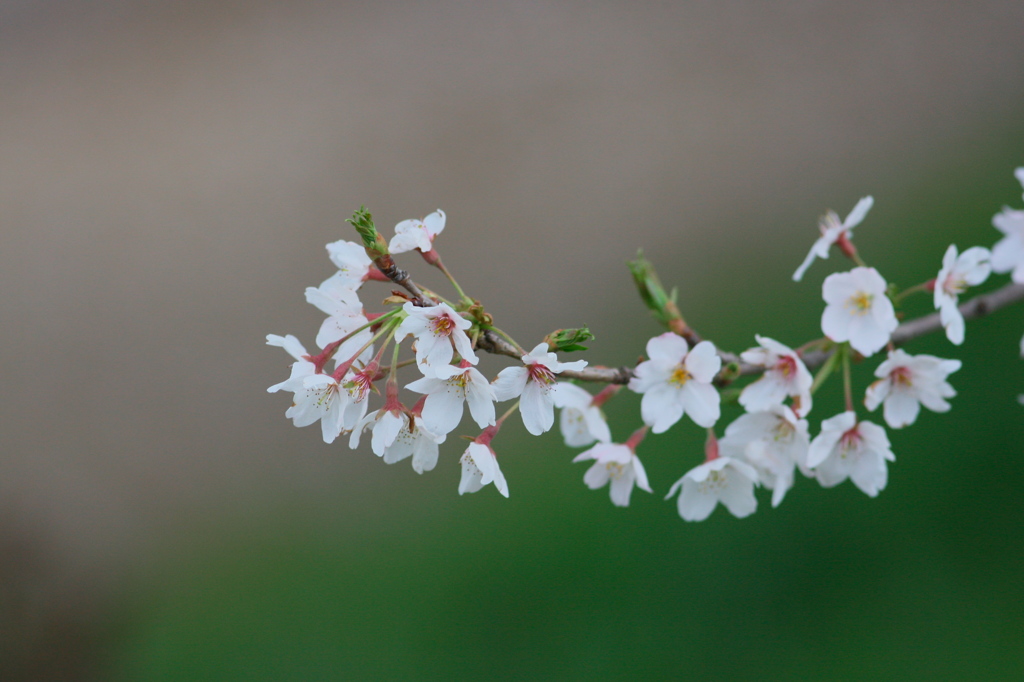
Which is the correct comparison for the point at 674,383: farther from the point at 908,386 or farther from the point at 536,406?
the point at 908,386

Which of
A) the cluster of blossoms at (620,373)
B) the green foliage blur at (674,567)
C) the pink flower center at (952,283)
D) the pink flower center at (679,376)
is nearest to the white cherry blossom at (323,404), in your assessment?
the cluster of blossoms at (620,373)

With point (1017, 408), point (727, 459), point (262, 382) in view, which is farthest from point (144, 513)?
point (1017, 408)

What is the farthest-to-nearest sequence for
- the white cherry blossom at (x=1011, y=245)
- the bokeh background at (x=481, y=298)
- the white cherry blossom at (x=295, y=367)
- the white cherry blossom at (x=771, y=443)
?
the bokeh background at (x=481, y=298), the white cherry blossom at (x=771, y=443), the white cherry blossom at (x=295, y=367), the white cherry blossom at (x=1011, y=245)

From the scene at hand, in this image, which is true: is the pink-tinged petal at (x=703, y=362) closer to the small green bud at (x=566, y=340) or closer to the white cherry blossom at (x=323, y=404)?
the small green bud at (x=566, y=340)

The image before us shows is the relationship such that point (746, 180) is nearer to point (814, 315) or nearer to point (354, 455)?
point (814, 315)

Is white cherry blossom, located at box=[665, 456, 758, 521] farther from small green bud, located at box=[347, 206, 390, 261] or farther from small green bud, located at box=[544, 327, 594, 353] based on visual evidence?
small green bud, located at box=[347, 206, 390, 261]

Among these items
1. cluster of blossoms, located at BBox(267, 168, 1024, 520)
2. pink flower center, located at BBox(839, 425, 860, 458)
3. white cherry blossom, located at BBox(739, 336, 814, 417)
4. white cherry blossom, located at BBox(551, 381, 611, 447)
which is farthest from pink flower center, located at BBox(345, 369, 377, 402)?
pink flower center, located at BBox(839, 425, 860, 458)
